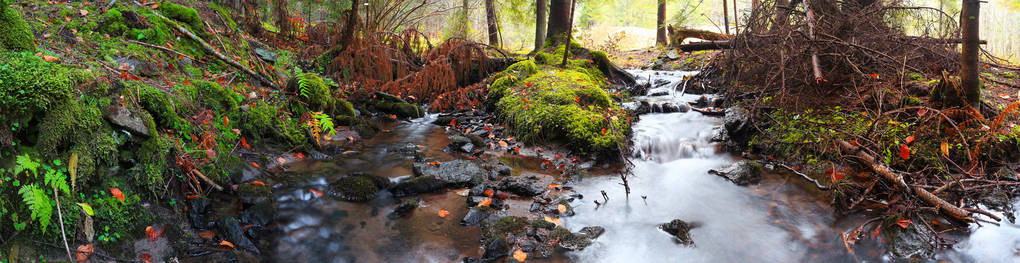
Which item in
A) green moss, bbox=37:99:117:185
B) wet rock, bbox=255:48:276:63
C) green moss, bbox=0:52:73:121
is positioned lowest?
green moss, bbox=37:99:117:185

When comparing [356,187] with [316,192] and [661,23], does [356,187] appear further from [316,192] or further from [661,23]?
[661,23]

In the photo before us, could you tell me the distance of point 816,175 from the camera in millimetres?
5328

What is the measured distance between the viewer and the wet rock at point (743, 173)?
544 cm

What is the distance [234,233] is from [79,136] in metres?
1.20

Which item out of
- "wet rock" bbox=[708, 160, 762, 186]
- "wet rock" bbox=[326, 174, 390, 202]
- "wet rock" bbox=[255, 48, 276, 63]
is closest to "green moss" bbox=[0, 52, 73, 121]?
"wet rock" bbox=[326, 174, 390, 202]

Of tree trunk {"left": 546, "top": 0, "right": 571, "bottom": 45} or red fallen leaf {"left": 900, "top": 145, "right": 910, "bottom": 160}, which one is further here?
tree trunk {"left": 546, "top": 0, "right": 571, "bottom": 45}

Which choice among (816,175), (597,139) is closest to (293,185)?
(597,139)

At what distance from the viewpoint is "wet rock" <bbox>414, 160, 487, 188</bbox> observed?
17.4 ft

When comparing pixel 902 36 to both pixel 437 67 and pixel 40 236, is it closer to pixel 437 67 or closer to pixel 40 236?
pixel 437 67

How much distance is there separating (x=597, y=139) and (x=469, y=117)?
3231mm

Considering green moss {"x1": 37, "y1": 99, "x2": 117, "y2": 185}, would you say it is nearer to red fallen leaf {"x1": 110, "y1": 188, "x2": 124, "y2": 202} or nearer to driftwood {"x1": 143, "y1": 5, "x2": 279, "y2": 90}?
red fallen leaf {"x1": 110, "y1": 188, "x2": 124, "y2": 202}

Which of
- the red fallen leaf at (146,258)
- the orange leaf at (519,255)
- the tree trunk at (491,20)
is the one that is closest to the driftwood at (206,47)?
the red fallen leaf at (146,258)

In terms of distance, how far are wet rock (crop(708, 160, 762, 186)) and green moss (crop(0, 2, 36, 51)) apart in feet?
22.0

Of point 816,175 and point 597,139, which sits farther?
point 597,139
